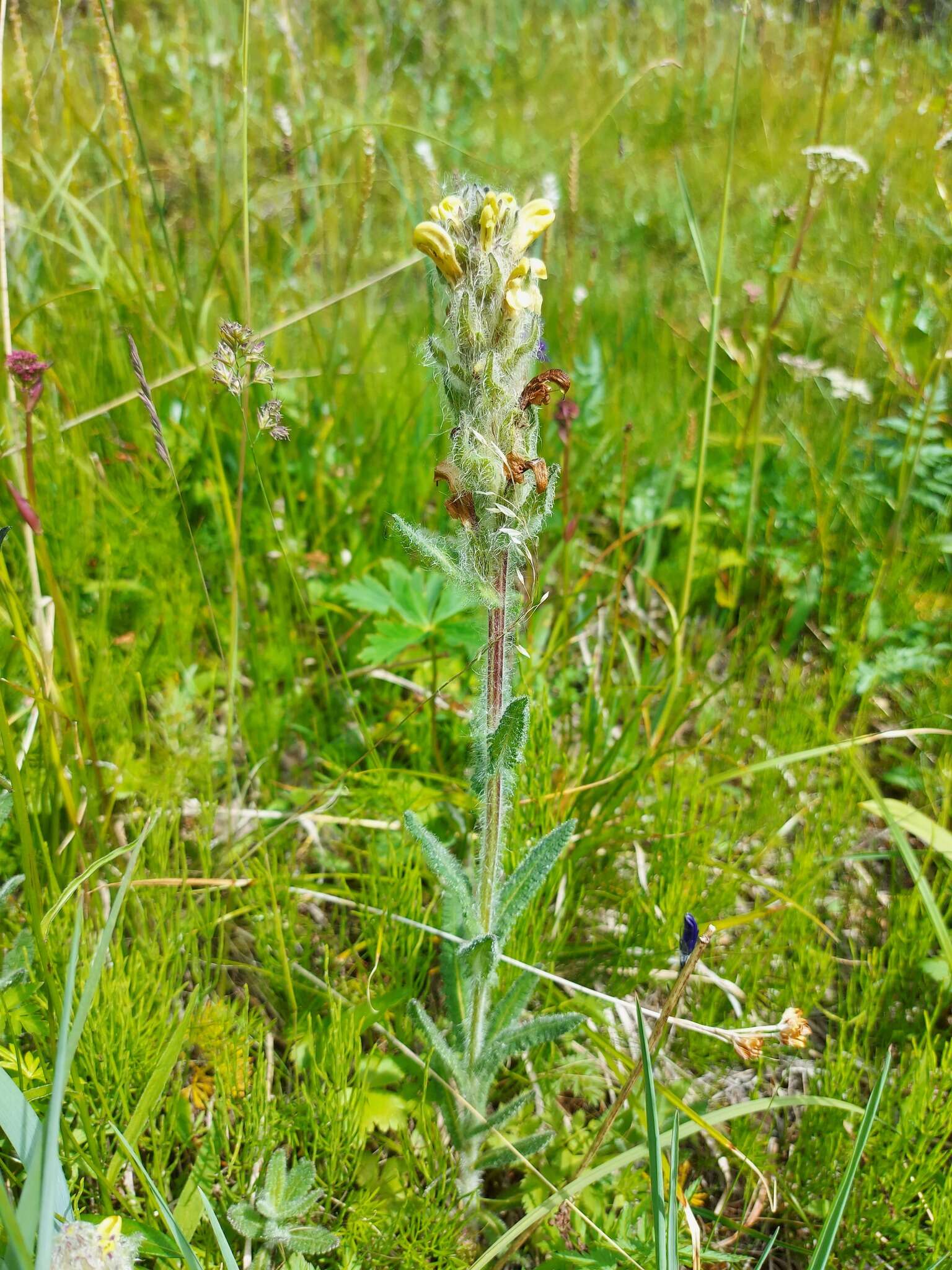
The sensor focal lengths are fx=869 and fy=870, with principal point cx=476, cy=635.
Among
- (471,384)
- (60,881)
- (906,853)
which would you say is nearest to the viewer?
(471,384)

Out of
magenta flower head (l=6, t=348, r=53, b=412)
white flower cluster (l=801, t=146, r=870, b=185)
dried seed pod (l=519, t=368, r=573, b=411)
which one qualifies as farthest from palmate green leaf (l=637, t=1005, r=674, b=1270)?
white flower cluster (l=801, t=146, r=870, b=185)

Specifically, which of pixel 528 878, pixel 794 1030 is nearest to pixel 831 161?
pixel 528 878

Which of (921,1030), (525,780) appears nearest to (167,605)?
(525,780)

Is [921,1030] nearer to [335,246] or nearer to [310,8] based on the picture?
[335,246]

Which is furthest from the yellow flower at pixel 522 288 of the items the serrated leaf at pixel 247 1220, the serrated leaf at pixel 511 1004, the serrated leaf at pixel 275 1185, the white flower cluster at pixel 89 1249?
the serrated leaf at pixel 247 1220

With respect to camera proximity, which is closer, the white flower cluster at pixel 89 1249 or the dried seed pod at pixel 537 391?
the white flower cluster at pixel 89 1249

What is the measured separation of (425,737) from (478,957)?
2.77 feet

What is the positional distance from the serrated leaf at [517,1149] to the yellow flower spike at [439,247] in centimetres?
138

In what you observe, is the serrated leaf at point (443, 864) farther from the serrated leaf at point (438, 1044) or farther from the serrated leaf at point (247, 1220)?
the serrated leaf at point (247, 1220)

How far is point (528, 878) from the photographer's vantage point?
4.88ft

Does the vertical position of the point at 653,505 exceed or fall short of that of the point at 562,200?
it falls short

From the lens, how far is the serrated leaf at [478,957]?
136 centimetres

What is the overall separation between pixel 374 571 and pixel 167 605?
0.64 meters

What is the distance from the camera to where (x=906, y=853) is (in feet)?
5.72
